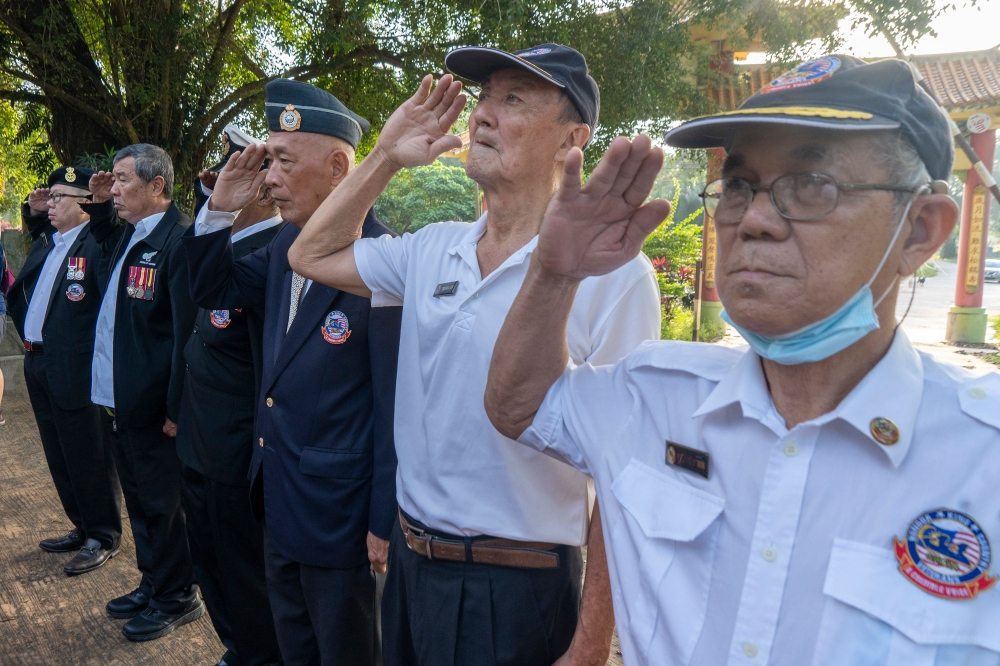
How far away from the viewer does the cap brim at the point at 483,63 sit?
1733mm

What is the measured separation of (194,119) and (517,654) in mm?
6896

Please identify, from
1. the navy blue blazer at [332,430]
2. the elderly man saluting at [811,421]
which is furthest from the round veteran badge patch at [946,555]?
the navy blue blazer at [332,430]

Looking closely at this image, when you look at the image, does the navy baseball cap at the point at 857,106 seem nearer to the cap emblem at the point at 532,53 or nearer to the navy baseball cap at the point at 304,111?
the cap emblem at the point at 532,53

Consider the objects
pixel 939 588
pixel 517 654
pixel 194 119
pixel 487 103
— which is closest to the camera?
pixel 939 588

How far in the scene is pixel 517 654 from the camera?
165 centimetres

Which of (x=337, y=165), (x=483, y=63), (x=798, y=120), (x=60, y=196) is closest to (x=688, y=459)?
(x=798, y=120)

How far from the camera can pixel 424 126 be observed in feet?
6.10

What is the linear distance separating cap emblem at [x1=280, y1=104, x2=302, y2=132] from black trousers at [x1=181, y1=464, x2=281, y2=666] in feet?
4.20

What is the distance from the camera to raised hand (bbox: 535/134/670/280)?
1057 mm

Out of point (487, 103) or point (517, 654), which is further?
point (487, 103)

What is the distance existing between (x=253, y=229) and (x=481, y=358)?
1650mm

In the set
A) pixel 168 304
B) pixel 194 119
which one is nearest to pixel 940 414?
pixel 168 304

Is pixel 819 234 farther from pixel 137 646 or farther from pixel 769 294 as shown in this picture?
pixel 137 646

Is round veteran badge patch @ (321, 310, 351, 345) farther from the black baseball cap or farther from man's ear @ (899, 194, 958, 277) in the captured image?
man's ear @ (899, 194, 958, 277)
